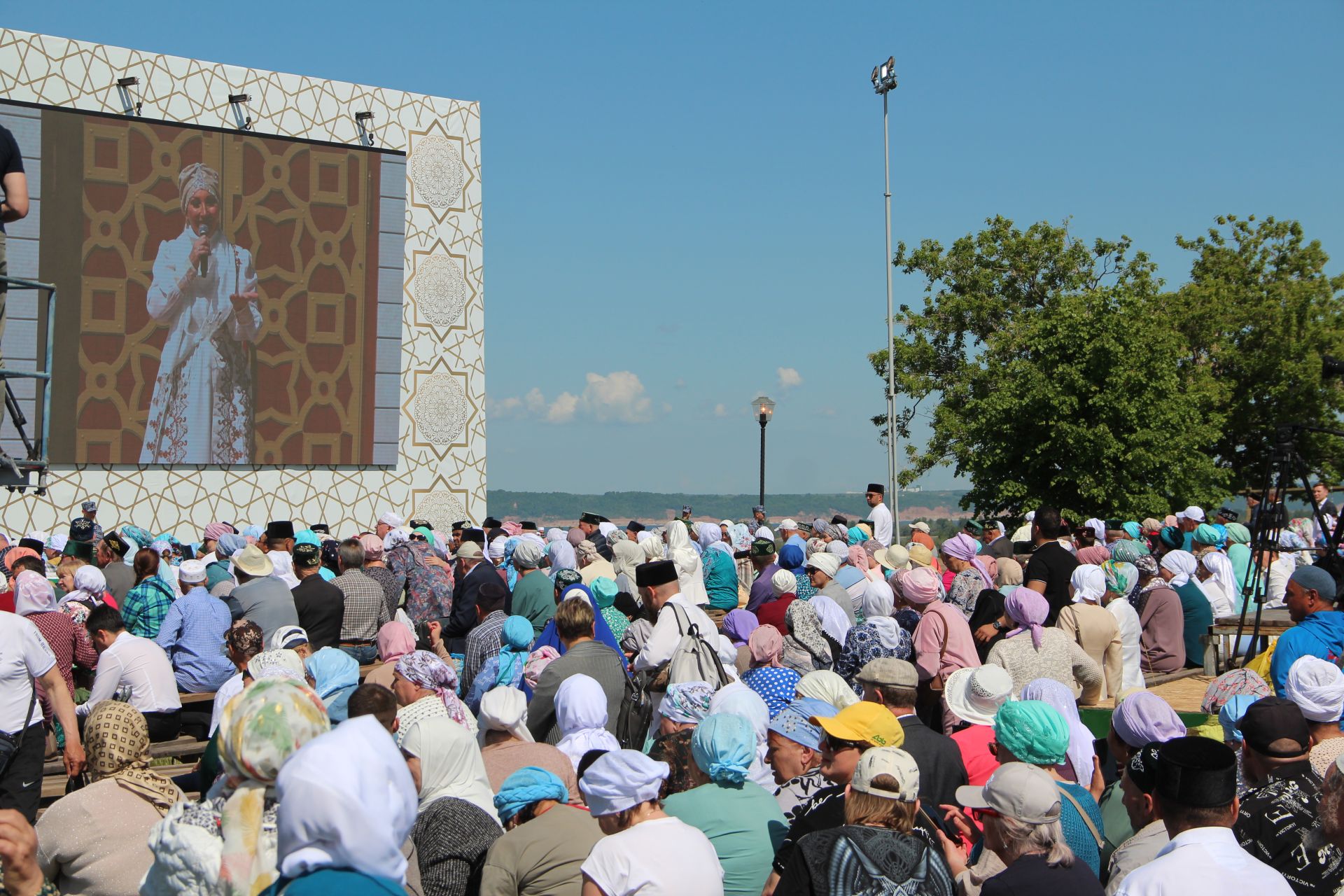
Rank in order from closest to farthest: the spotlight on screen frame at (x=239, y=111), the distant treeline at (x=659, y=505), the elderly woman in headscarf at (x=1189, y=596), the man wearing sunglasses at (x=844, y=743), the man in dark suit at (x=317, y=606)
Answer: the man wearing sunglasses at (x=844, y=743) < the man in dark suit at (x=317, y=606) < the elderly woman in headscarf at (x=1189, y=596) < the spotlight on screen frame at (x=239, y=111) < the distant treeline at (x=659, y=505)

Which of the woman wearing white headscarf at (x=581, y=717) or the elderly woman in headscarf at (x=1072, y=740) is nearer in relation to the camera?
the elderly woman in headscarf at (x=1072, y=740)

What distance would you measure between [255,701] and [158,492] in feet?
68.5

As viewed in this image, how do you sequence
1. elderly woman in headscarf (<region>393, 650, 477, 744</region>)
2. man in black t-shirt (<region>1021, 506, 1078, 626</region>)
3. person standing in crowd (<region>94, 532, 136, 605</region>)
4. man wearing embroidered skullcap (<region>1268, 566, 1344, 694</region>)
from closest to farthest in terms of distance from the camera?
elderly woman in headscarf (<region>393, 650, 477, 744</region>) → man wearing embroidered skullcap (<region>1268, 566, 1344, 694</region>) → man in black t-shirt (<region>1021, 506, 1078, 626</region>) → person standing in crowd (<region>94, 532, 136, 605</region>)

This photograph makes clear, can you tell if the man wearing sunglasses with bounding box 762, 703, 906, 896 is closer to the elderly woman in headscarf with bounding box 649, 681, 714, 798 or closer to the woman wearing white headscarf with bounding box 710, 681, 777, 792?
the woman wearing white headscarf with bounding box 710, 681, 777, 792

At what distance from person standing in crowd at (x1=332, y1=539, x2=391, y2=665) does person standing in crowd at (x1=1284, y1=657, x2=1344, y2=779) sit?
6881mm

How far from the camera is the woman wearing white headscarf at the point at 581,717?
5.46 meters

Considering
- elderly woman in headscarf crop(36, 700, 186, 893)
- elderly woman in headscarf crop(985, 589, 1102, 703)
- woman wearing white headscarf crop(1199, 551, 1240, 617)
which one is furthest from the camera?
woman wearing white headscarf crop(1199, 551, 1240, 617)

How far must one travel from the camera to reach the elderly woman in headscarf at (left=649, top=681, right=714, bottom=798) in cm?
516

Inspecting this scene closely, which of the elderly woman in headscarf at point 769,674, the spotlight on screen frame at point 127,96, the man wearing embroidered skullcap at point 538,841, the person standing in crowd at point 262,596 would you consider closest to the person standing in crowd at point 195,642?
the person standing in crowd at point 262,596

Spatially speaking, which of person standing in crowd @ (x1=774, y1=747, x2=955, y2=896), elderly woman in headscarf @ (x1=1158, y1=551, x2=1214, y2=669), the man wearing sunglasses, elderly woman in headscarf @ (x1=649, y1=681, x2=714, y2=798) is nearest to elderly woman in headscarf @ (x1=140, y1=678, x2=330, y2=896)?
person standing in crowd @ (x1=774, y1=747, x2=955, y2=896)

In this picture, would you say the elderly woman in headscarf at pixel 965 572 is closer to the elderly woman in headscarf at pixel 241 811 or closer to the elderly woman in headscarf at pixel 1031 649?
the elderly woman in headscarf at pixel 1031 649

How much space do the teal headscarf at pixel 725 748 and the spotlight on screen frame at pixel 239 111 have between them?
2133 cm

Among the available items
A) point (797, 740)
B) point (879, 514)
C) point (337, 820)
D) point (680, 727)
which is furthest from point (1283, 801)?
point (879, 514)

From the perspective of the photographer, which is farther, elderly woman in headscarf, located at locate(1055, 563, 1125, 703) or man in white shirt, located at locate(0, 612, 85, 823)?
elderly woman in headscarf, located at locate(1055, 563, 1125, 703)
